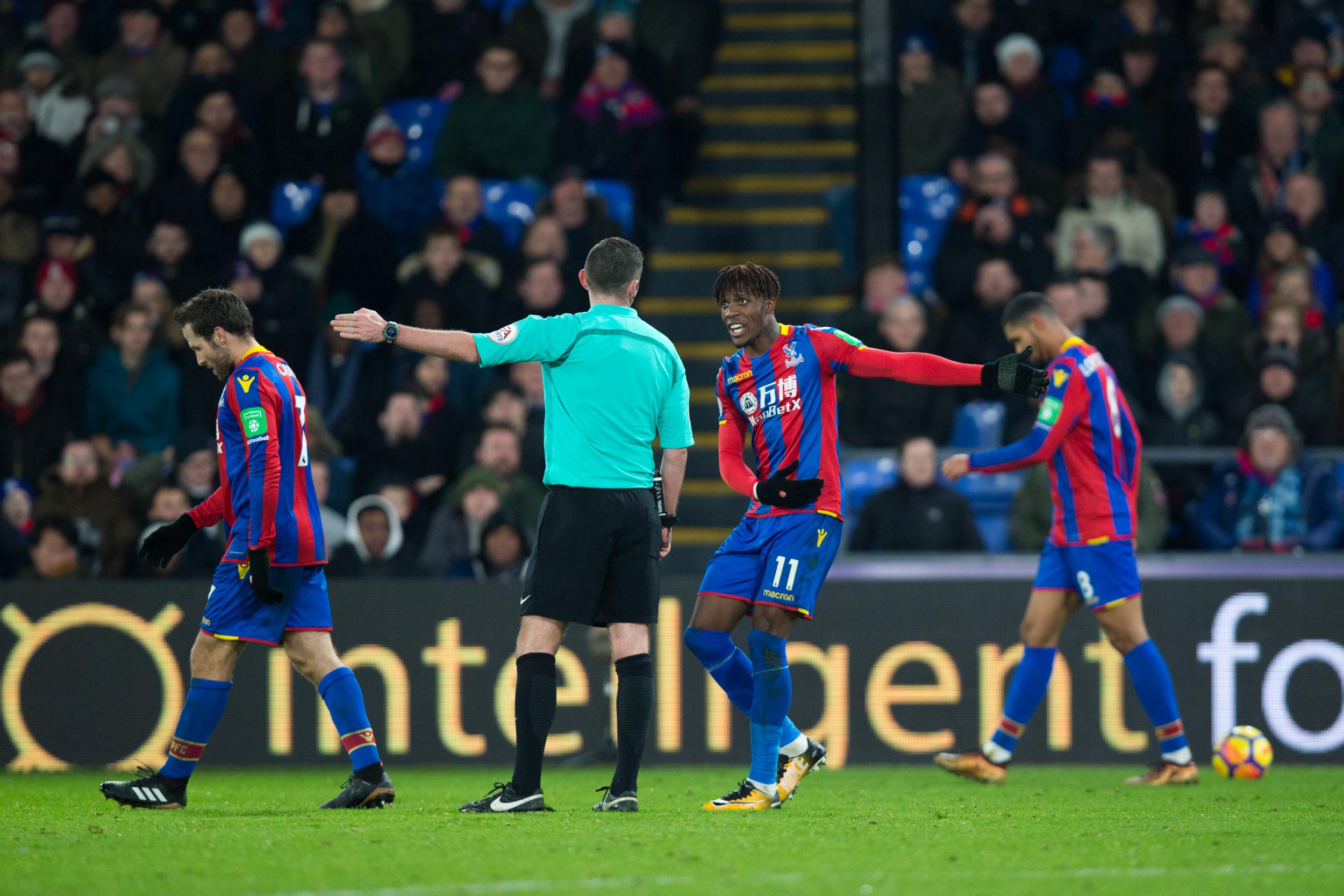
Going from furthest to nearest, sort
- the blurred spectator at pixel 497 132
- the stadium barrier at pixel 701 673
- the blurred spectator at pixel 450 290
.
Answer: the blurred spectator at pixel 497 132
the blurred spectator at pixel 450 290
the stadium barrier at pixel 701 673

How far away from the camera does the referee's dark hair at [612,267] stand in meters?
7.27

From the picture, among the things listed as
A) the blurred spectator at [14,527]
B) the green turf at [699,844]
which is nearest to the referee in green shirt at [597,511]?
the green turf at [699,844]

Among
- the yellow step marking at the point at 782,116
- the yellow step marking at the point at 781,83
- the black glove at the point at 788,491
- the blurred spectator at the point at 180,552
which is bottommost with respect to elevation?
the blurred spectator at the point at 180,552

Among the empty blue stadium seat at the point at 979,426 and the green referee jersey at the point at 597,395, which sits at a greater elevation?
the green referee jersey at the point at 597,395

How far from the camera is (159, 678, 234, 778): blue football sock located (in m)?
7.61

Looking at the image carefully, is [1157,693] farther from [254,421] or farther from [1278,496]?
[254,421]

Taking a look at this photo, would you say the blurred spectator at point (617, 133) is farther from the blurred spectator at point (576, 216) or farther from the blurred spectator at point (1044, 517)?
the blurred spectator at point (1044, 517)

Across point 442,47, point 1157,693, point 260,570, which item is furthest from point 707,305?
point 260,570

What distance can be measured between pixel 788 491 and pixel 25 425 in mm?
7675

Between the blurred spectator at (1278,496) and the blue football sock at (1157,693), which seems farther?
the blurred spectator at (1278,496)

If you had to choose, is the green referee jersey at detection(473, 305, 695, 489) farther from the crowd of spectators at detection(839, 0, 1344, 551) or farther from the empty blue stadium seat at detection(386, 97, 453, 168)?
the empty blue stadium seat at detection(386, 97, 453, 168)

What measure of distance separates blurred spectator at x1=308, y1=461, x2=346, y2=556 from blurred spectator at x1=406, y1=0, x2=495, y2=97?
5.20 metres

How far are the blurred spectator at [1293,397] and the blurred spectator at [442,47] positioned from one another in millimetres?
7486

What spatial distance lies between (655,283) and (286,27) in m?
4.64
